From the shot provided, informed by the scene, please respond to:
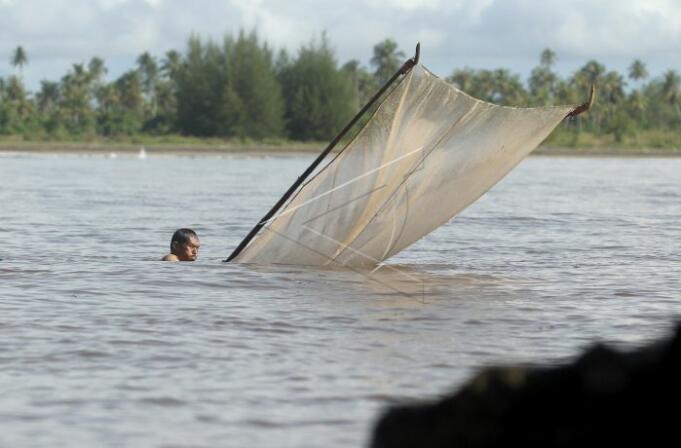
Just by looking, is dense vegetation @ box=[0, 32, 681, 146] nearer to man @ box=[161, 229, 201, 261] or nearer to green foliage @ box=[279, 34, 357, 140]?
green foliage @ box=[279, 34, 357, 140]

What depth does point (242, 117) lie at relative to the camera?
4242 inches

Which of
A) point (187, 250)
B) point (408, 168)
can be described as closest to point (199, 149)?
point (187, 250)

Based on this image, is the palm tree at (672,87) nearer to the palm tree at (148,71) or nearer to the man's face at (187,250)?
the palm tree at (148,71)

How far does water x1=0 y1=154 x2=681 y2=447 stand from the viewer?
7188mm

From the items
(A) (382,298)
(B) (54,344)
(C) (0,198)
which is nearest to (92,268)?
(A) (382,298)

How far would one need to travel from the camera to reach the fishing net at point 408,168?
1401cm

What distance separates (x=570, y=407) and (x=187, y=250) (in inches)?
474

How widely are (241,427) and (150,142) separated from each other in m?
103

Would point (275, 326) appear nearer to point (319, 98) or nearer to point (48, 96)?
point (319, 98)

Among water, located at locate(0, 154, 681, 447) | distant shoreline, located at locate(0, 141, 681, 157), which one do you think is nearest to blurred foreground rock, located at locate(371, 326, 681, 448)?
water, located at locate(0, 154, 681, 447)

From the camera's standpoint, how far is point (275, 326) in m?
10.8

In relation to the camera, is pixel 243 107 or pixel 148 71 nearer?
pixel 243 107

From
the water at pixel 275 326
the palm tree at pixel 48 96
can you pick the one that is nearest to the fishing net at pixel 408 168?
the water at pixel 275 326

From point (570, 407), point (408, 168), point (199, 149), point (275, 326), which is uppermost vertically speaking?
point (408, 168)
